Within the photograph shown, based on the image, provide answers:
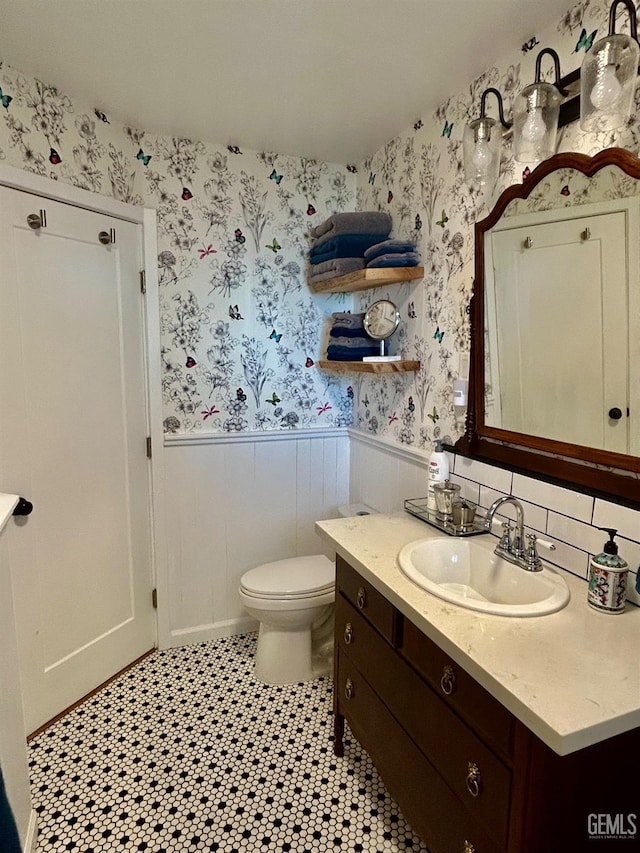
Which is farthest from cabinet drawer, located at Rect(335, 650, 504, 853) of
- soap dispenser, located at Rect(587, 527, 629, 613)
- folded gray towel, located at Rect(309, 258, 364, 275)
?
folded gray towel, located at Rect(309, 258, 364, 275)

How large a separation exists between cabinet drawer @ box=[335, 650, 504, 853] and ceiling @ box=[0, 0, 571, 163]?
6.36 feet

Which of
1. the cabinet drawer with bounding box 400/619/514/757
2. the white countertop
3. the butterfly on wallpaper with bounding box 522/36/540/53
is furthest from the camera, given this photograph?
the butterfly on wallpaper with bounding box 522/36/540/53

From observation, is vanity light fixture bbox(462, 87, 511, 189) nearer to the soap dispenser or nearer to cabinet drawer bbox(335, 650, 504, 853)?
the soap dispenser

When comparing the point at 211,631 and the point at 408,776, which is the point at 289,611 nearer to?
the point at 211,631

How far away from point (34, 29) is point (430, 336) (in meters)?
1.61

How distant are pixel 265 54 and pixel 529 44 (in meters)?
0.79

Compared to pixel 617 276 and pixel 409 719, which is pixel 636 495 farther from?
pixel 409 719

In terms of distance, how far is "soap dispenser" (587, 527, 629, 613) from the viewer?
1.15 meters

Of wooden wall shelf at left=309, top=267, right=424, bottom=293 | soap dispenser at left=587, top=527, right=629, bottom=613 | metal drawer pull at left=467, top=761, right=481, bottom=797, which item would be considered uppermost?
wooden wall shelf at left=309, top=267, right=424, bottom=293

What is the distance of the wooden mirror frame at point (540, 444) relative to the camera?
1229 millimetres

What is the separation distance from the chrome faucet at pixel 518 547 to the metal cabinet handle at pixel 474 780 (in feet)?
1.67

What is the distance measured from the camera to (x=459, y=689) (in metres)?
1.10

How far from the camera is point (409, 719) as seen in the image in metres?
1.30

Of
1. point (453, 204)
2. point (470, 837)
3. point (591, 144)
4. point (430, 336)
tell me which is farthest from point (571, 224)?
point (470, 837)
